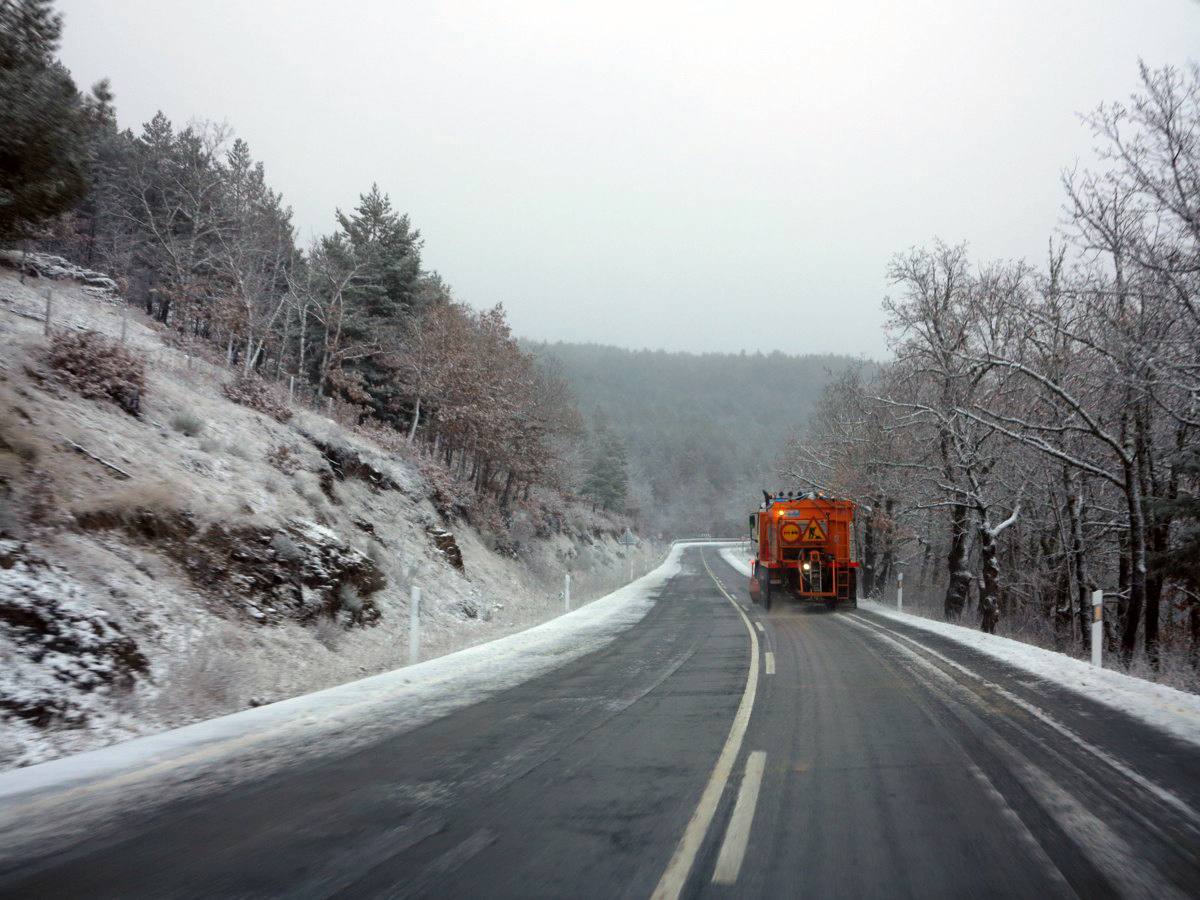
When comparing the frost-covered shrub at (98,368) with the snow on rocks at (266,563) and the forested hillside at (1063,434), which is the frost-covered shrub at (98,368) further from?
the forested hillside at (1063,434)

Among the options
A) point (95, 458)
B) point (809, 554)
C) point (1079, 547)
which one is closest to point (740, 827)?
point (95, 458)

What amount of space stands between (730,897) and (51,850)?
3.47 metres

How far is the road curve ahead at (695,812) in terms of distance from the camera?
3771 mm

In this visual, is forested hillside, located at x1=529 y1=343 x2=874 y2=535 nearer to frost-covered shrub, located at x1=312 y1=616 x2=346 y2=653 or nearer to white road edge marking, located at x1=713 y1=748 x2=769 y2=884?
frost-covered shrub, located at x1=312 y1=616 x2=346 y2=653

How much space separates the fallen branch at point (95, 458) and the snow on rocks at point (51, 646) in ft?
12.9

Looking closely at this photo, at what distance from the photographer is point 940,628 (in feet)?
59.5

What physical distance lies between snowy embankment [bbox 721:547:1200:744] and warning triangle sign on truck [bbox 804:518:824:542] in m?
9.17

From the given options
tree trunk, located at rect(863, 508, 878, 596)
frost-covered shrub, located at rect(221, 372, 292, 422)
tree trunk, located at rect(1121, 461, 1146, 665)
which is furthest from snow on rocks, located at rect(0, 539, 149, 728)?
tree trunk, located at rect(863, 508, 878, 596)

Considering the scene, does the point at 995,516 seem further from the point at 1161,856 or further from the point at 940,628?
the point at 1161,856

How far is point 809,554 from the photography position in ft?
78.2

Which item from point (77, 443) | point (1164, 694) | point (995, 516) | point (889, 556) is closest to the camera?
point (1164, 694)

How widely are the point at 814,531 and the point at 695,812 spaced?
20.2 metres

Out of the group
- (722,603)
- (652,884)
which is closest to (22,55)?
(652,884)

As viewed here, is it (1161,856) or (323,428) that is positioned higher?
(323,428)
